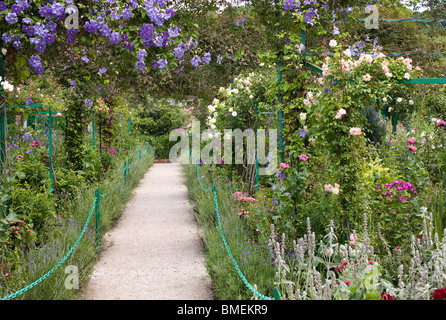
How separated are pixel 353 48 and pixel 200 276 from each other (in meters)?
2.85

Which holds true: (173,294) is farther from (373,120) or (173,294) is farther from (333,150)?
(373,120)

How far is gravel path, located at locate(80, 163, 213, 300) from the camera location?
3898 mm

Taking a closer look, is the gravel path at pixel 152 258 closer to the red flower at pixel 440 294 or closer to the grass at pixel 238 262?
the grass at pixel 238 262

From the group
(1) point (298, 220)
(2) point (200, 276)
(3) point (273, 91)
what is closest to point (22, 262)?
(2) point (200, 276)

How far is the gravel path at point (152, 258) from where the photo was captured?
3.90 meters

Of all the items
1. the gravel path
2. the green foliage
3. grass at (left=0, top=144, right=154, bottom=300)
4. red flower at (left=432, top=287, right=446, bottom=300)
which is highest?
the green foliage

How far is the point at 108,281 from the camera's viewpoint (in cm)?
417

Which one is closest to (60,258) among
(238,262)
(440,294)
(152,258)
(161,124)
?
(152,258)

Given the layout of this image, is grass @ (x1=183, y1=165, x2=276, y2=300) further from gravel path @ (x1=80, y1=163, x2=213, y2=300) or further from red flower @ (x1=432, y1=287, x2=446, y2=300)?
red flower @ (x1=432, y1=287, x2=446, y2=300)

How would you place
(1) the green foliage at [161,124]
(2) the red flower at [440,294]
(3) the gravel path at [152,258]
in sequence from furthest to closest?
1. (1) the green foliage at [161,124]
2. (3) the gravel path at [152,258]
3. (2) the red flower at [440,294]

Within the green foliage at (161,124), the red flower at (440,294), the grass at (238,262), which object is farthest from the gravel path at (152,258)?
the green foliage at (161,124)

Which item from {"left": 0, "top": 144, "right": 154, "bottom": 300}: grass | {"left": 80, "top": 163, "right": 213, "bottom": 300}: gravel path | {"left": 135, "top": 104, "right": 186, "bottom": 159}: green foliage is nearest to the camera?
{"left": 0, "top": 144, "right": 154, "bottom": 300}: grass

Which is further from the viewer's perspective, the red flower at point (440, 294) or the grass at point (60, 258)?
the grass at point (60, 258)

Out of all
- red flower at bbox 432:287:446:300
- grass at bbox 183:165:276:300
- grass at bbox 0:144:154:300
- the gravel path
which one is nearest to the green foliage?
the gravel path
